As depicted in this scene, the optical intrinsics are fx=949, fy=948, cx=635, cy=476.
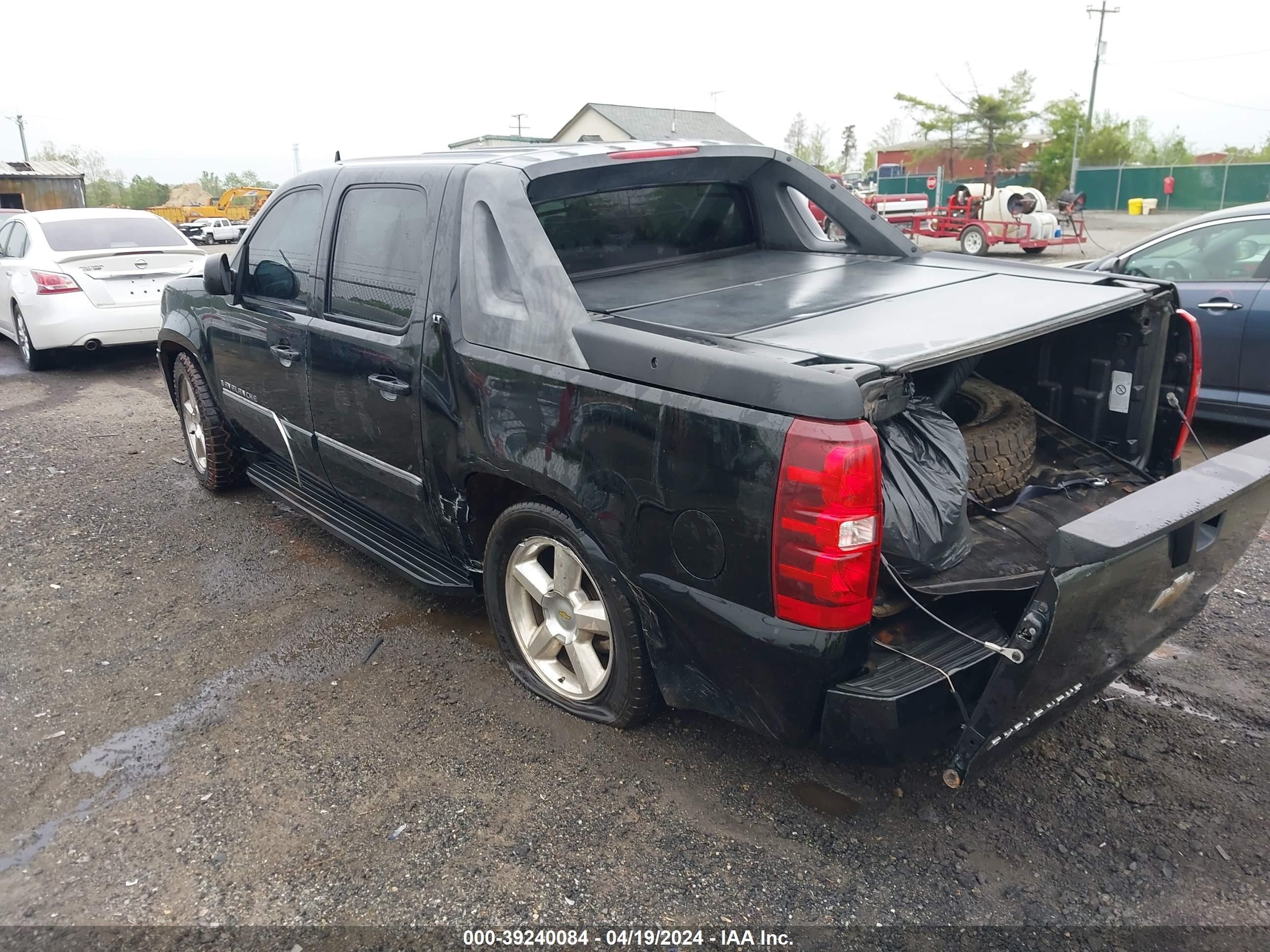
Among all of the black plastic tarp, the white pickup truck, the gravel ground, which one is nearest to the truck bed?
the black plastic tarp

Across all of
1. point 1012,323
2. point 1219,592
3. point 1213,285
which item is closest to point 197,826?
point 1012,323

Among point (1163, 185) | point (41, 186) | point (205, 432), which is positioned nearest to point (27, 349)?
point (205, 432)

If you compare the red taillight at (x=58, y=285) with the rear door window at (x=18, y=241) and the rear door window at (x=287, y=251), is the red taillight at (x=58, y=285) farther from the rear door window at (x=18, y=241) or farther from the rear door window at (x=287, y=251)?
the rear door window at (x=287, y=251)

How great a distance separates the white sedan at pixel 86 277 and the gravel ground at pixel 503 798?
558 centimetres

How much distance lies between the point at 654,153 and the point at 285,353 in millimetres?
1851

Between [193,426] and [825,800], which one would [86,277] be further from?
[825,800]

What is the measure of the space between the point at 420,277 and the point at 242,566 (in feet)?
7.29

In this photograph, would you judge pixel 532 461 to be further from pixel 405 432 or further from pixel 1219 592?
pixel 1219 592

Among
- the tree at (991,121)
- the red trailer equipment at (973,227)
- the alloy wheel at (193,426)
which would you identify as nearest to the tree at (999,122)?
the tree at (991,121)

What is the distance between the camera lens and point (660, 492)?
260 cm

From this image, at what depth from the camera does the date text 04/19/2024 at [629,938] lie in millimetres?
2406

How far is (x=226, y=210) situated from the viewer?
46.2 metres

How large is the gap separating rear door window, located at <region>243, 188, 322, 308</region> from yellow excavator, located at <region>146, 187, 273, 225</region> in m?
43.0

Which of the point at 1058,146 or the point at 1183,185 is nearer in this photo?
the point at 1183,185
